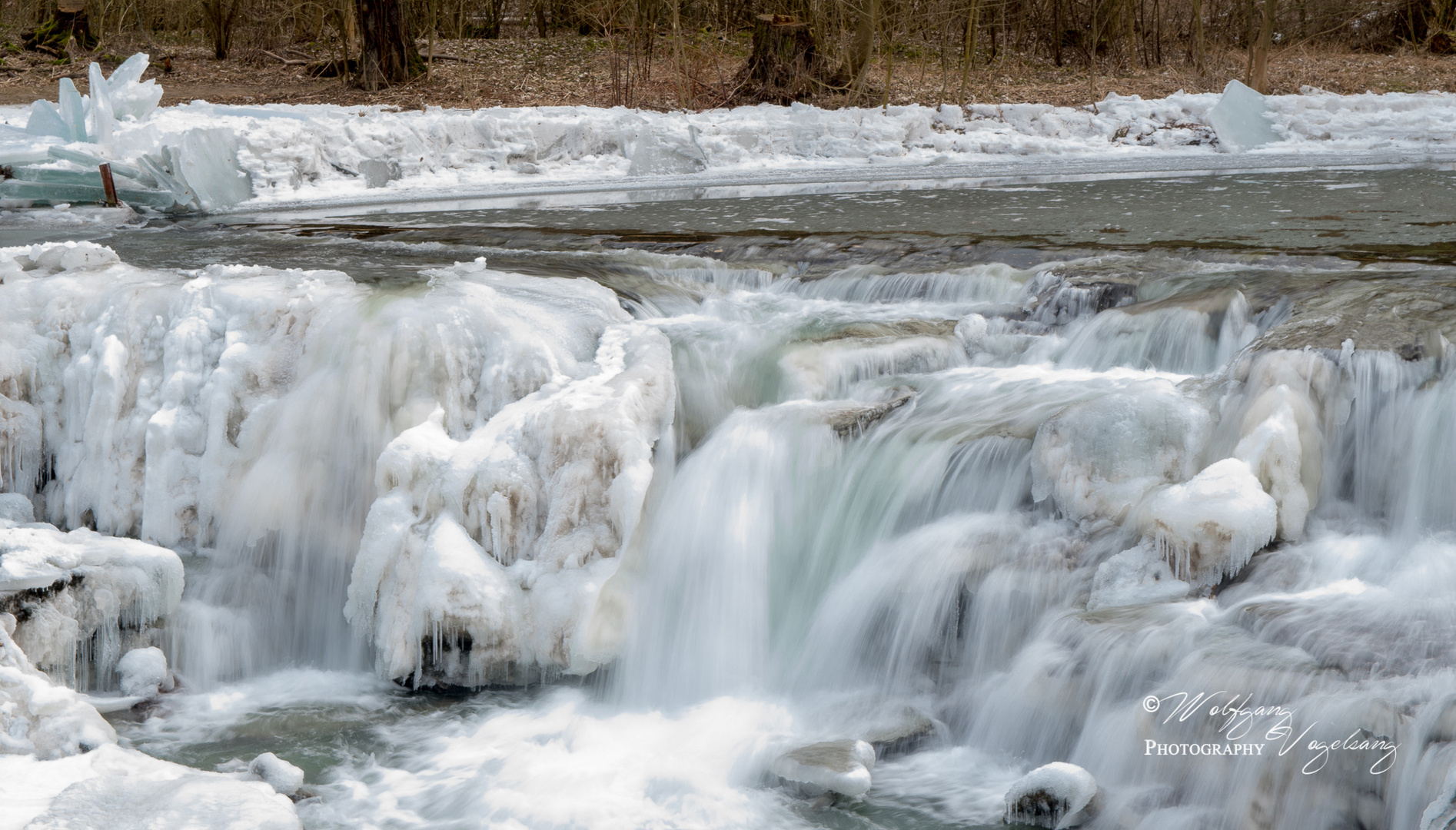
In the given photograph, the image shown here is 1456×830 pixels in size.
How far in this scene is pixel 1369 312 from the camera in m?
4.60

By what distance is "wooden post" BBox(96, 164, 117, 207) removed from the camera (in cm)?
993

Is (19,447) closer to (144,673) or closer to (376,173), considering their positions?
(144,673)

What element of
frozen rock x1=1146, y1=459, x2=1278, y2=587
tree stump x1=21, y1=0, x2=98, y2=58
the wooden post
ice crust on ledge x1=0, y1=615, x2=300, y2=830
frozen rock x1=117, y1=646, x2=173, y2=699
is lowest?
frozen rock x1=117, y1=646, x2=173, y2=699

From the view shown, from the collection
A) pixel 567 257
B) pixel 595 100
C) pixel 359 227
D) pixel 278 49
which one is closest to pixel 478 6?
pixel 278 49

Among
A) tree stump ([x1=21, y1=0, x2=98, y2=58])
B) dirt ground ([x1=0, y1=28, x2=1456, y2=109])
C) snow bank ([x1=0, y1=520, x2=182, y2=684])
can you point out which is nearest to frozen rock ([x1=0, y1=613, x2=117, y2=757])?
snow bank ([x1=0, y1=520, x2=182, y2=684])

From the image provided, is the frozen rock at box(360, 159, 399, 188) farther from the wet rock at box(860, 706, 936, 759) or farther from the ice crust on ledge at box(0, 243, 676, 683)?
the wet rock at box(860, 706, 936, 759)

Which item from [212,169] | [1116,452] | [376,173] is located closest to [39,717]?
[1116,452]

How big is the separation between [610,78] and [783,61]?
2.67 metres

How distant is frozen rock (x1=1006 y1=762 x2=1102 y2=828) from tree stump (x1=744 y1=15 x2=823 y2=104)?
12583 mm

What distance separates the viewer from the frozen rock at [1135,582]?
12.0ft

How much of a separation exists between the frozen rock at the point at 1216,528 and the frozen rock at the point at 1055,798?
Result: 31.4 inches

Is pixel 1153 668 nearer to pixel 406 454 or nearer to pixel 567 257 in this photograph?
pixel 406 454

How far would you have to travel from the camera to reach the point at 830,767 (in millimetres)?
3488

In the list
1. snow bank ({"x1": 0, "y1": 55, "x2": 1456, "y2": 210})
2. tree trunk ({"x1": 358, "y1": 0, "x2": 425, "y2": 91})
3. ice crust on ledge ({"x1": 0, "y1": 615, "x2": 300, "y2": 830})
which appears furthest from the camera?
tree trunk ({"x1": 358, "y1": 0, "x2": 425, "y2": 91})
